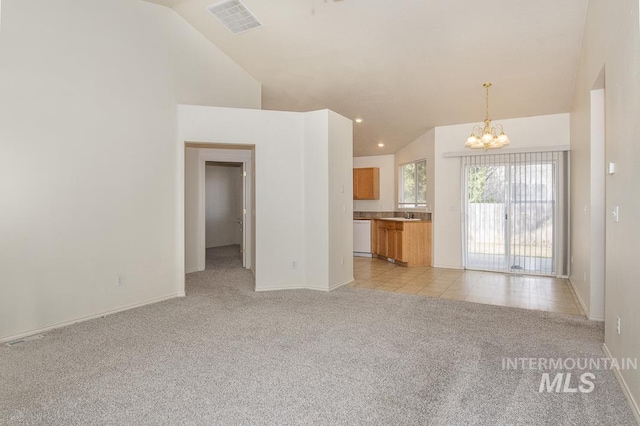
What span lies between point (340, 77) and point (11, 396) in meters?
5.55

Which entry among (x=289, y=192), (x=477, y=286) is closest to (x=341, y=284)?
(x=289, y=192)

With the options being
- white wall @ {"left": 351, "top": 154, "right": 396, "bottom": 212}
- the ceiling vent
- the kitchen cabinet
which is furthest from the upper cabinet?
the ceiling vent

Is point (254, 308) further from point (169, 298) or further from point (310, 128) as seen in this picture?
point (310, 128)

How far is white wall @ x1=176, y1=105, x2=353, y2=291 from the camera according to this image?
17.5ft

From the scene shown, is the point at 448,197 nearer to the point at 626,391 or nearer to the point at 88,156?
the point at 626,391

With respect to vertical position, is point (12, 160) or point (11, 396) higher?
point (12, 160)

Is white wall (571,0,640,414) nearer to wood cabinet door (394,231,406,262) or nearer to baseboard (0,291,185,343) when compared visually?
wood cabinet door (394,231,406,262)

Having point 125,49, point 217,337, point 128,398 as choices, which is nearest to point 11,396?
point 128,398

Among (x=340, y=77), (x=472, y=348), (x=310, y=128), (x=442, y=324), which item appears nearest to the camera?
(x=472, y=348)

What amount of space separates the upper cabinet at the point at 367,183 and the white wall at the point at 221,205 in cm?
347

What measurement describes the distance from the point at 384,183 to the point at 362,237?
157cm

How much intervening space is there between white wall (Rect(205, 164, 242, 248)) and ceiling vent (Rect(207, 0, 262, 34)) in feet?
18.6

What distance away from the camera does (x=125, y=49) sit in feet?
14.4

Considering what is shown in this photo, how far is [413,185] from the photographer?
8.71m
